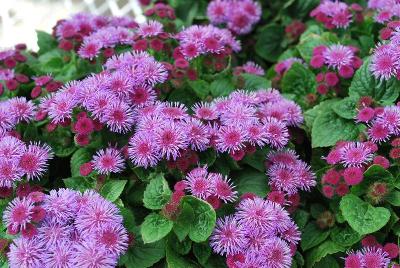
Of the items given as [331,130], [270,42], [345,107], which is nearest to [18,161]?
[331,130]

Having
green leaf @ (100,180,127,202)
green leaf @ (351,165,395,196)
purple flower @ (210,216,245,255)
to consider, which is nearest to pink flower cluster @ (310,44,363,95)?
green leaf @ (351,165,395,196)

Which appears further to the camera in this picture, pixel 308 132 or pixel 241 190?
pixel 308 132

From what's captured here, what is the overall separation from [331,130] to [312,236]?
1.87 ft

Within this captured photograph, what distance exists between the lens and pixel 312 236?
8.94ft

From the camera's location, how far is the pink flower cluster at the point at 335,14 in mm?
3502

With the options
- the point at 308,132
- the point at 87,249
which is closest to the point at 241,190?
the point at 308,132

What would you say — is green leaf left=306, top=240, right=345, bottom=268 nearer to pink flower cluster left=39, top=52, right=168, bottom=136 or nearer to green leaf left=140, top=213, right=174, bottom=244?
green leaf left=140, top=213, right=174, bottom=244

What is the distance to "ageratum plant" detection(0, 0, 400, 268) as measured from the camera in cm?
233

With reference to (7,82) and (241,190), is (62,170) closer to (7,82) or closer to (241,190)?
(7,82)

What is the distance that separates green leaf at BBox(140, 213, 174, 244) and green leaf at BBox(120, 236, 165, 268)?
98 millimetres

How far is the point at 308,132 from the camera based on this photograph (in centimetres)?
307

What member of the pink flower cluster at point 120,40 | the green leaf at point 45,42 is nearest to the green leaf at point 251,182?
the pink flower cluster at point 120,40

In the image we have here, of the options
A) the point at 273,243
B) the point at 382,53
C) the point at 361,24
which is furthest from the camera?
the point at 361,24

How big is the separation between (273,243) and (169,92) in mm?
1038
